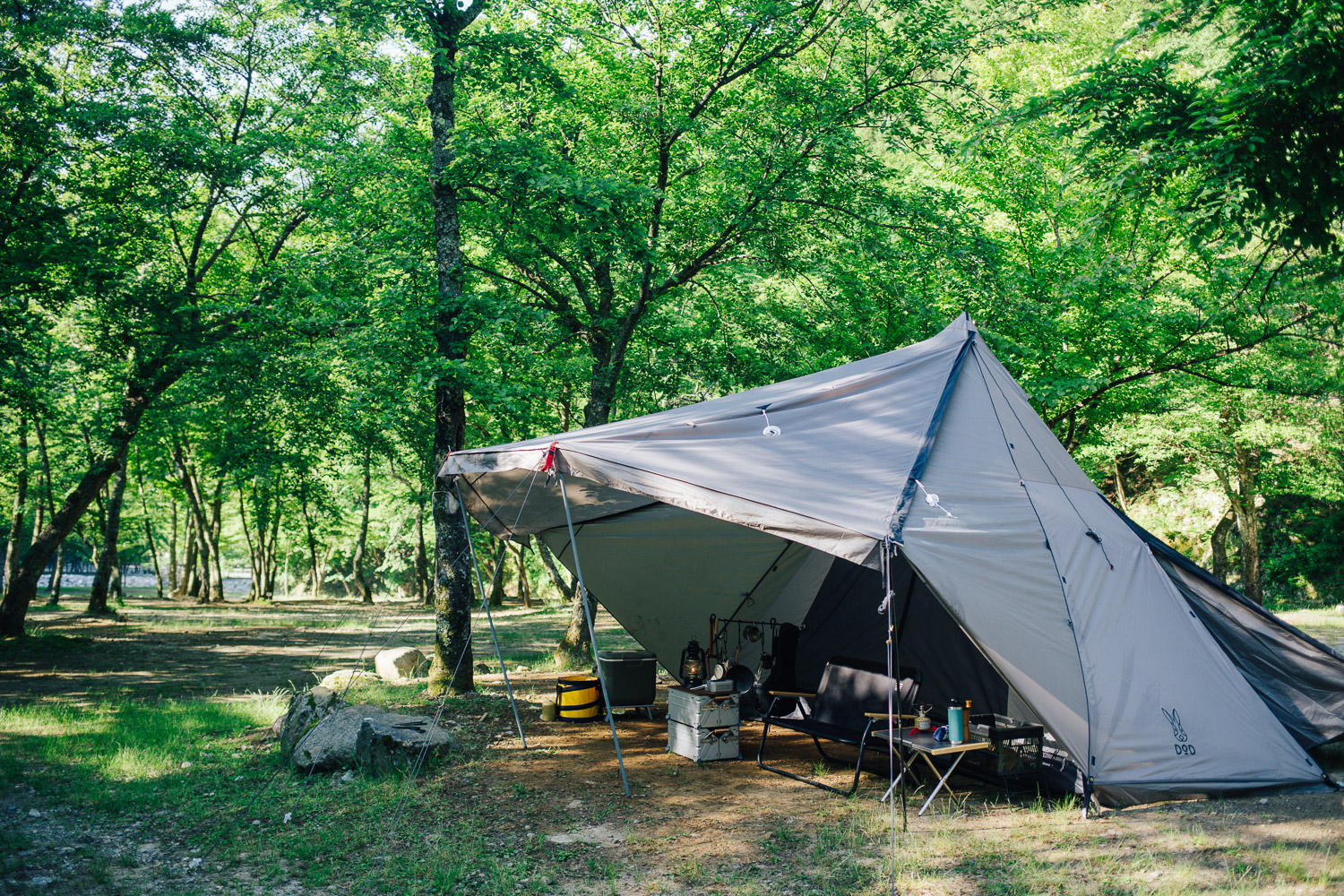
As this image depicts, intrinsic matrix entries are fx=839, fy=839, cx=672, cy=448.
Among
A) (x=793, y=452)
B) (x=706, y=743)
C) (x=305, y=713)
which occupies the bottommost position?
(x=706, y=743)

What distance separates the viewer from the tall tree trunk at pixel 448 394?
326 inches

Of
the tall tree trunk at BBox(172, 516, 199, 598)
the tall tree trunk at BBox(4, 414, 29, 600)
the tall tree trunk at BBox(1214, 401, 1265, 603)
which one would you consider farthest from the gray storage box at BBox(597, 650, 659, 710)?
the tall tree trunk at BBox(172, 516, 199, 598)

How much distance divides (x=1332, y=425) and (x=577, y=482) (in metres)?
15.7

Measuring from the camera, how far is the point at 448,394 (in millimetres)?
8531

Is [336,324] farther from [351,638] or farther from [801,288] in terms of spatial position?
[351,638]

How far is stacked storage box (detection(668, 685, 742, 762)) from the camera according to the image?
6.21 metres

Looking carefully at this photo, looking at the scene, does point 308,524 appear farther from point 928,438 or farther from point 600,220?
point 928,438

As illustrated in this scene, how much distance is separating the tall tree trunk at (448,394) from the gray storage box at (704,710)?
2.73 metres

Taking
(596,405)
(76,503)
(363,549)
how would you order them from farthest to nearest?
(363,549)
(76,503)
(596,405)

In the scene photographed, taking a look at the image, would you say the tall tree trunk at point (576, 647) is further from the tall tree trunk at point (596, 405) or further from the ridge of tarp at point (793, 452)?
the ridge of tarp at point (793, 452)

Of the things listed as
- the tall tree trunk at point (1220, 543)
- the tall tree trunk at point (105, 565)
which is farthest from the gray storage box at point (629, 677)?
the tall tree trunk at point (1220, 543)

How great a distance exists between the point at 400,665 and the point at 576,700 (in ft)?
12.5

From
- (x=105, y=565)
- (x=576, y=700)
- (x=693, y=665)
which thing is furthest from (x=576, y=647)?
(x=105, y=565)

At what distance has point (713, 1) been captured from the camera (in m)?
9.11
